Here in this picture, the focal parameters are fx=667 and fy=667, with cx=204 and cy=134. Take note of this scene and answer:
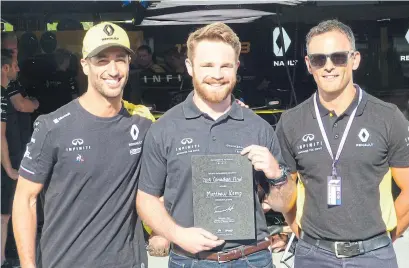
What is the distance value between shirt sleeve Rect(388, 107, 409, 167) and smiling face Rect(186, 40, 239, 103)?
86 cm

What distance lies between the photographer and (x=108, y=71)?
3084 mm

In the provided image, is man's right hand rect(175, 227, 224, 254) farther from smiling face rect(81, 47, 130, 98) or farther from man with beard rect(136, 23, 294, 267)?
smiling face rect(81, 47, 130, 98)

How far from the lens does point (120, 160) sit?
3064 mm

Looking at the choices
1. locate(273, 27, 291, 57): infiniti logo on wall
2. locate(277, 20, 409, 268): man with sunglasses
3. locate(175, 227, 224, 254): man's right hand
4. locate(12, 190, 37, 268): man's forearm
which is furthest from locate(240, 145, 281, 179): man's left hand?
locate(273, 27, 291, 57): infiniti logo on wall

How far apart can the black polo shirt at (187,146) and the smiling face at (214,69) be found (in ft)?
0.40

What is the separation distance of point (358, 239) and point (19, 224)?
160cm

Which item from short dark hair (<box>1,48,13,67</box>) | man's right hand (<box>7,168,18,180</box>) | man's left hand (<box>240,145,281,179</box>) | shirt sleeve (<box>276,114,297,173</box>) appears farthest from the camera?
short dark hair (<box>1,48,13,67</box>)

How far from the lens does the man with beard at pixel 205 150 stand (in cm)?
290

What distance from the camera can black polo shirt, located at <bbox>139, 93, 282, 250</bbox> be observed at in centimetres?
294

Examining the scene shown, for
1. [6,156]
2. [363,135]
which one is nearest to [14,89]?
[6,156]

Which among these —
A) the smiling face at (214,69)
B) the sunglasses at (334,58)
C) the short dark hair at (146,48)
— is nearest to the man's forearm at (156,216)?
the smiling face at (214,69)

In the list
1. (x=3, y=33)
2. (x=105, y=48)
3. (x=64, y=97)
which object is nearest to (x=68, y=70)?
(x=64, y=97)

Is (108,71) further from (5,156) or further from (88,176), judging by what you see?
(5,156)

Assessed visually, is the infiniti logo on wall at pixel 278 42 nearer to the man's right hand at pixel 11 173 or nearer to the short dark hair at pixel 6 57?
the short dark hair at pixel 6 57
